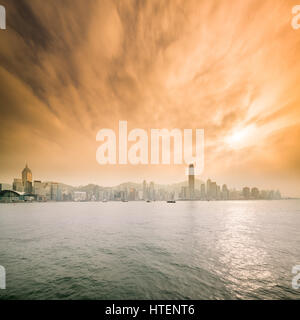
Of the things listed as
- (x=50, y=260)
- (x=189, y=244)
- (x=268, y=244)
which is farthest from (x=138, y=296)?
(x=268, y=244)

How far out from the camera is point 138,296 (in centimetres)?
1414

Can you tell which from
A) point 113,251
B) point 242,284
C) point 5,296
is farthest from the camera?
point 113,251

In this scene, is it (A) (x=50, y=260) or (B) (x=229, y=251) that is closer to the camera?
(A) (x=50, y=260)

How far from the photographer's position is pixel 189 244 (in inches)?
1179

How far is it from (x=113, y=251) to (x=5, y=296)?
1423 centimetres

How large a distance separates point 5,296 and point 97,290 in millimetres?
8096
